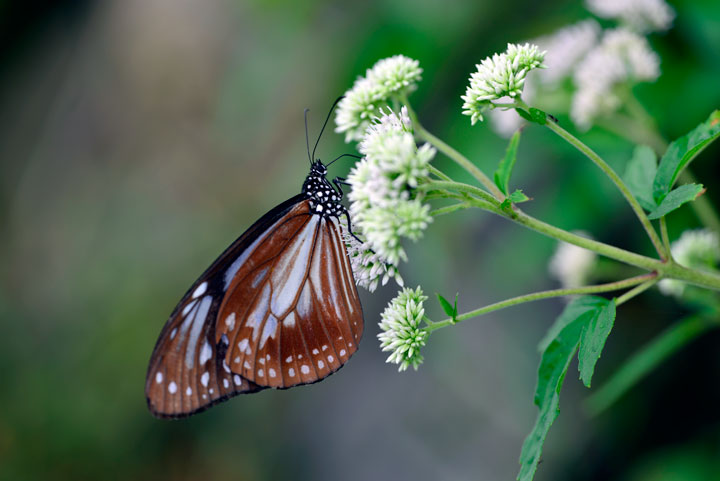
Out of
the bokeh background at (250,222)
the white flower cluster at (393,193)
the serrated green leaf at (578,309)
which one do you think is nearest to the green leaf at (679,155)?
the serrated green leaf at (578,309)

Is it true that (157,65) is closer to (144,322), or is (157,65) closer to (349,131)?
(144,322)

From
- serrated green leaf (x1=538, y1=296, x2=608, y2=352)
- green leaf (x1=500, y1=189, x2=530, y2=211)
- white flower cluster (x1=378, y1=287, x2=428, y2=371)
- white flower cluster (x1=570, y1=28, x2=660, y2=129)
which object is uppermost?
white flower cluster (x1=570, y1=28, x2=660, y2=129)

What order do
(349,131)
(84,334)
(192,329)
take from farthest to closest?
(84,334), (192,329), (349,131)

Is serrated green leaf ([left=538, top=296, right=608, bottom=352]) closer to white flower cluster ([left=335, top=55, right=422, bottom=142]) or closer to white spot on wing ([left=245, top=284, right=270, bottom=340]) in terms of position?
white flower cluster ([left=335, top=55, right=422, bottom=142])

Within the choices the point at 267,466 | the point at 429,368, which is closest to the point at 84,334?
the point at 267,466

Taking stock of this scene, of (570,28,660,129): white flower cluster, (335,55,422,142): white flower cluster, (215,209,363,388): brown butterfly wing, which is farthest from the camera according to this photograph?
(570,28,660,129): white flower cluster

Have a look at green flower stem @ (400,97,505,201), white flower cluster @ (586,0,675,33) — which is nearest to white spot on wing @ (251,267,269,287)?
green flower stem @ (400,97,505,201)

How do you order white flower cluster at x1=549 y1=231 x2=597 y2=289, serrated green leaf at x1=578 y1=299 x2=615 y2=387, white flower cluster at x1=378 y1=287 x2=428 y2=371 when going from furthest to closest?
white flower cluster at x1=549 y1=231 x2=597 y2=289
white flower cluster at x1=378 y1=287 x2=428 y2=371
serrated green leaf at x1=578 y1=299 x2=615 y2=387

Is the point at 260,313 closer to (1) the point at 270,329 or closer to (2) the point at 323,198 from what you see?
(1) the point at 270,329
